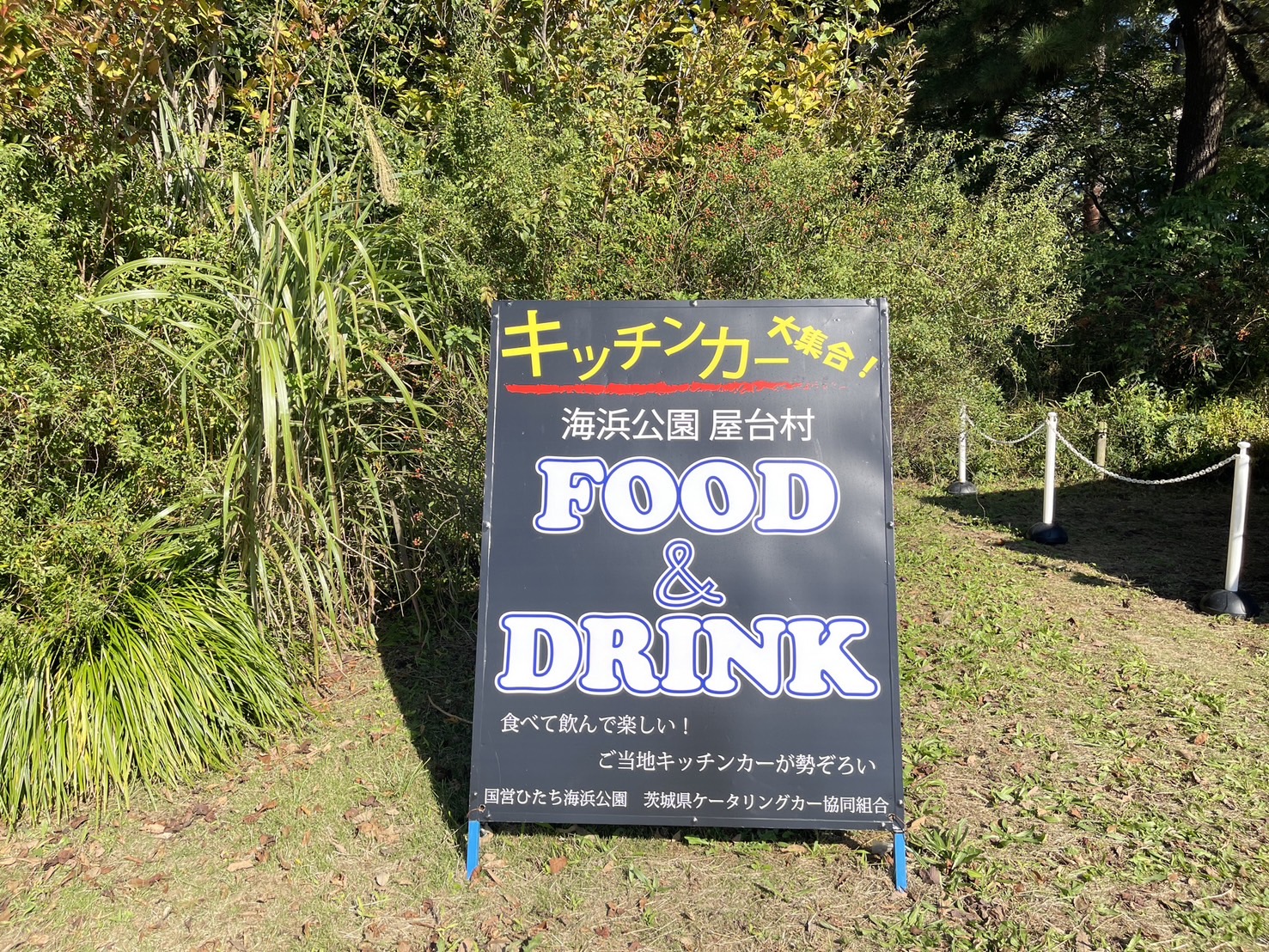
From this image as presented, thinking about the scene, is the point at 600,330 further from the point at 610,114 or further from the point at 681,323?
the point at 610,114

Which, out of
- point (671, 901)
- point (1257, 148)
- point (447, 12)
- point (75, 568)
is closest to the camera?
point (671, 901)

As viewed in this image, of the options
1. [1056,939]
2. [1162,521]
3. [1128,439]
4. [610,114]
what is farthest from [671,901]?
Result: [1128,439]

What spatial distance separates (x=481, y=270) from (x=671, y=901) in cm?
331

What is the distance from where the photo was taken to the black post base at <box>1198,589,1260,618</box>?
19.4 feet

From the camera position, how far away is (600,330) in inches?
138

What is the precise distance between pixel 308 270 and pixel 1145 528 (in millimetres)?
7751

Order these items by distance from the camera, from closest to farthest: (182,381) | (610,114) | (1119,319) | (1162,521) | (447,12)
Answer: (182,381), (610,114), (447,12), (1162,521), (1119,319)

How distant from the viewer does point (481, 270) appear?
17.0 feet

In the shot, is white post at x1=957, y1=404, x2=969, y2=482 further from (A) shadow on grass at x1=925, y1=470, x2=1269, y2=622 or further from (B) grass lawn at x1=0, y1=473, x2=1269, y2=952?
(B) grass lawn at x1=0, y1=473, x2=1269, y2=952

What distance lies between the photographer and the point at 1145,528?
8.75 m

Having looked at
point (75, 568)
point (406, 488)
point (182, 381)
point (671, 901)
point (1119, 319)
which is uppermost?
point (1119, 319)

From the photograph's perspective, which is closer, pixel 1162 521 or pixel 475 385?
pixel 475 385

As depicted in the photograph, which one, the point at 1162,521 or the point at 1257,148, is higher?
the point at 1257,148

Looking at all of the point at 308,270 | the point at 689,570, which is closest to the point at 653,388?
the point at 689,570
